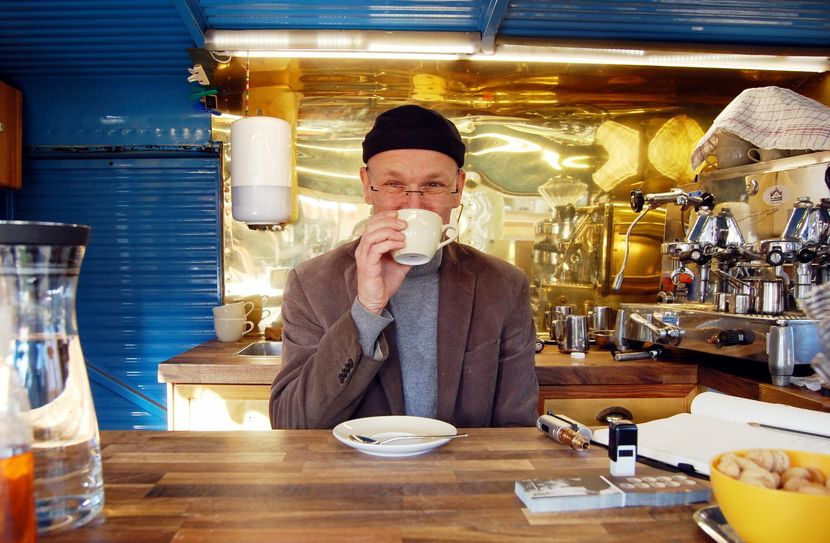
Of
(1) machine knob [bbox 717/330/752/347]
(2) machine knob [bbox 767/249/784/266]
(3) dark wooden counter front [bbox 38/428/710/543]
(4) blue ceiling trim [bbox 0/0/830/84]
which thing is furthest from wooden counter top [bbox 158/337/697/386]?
(4) blue ceiling trim [bbox 0/0/830/84]

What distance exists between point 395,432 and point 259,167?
199 cm

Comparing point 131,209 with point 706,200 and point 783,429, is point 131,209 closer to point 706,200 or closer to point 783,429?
point 706,200

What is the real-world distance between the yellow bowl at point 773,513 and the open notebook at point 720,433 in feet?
1.08

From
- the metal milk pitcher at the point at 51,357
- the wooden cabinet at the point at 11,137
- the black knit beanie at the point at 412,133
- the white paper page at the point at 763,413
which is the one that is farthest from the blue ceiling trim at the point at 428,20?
the metal milk pitcher at the point at 51,357

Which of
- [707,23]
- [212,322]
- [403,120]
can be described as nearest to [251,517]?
[403,120]

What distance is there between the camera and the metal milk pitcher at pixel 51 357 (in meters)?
0.66

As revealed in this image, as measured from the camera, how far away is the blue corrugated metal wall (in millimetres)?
3273

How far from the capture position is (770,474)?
654mm

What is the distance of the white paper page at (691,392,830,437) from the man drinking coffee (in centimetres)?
52

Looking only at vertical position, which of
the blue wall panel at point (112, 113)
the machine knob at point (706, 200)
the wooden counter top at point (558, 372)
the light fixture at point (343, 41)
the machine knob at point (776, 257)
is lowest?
the wooden counter top at point (558, 372)

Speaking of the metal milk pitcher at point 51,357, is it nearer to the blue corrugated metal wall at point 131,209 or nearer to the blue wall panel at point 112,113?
the blue corrugated metal wall at point 131,209

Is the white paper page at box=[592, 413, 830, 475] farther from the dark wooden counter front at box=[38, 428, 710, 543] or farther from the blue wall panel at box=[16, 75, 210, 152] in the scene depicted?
the blue wall panel at box=[16, 75, 210, 152]

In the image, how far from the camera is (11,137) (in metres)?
3.14

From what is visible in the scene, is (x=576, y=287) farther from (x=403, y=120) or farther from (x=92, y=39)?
(x=92, y=39)
